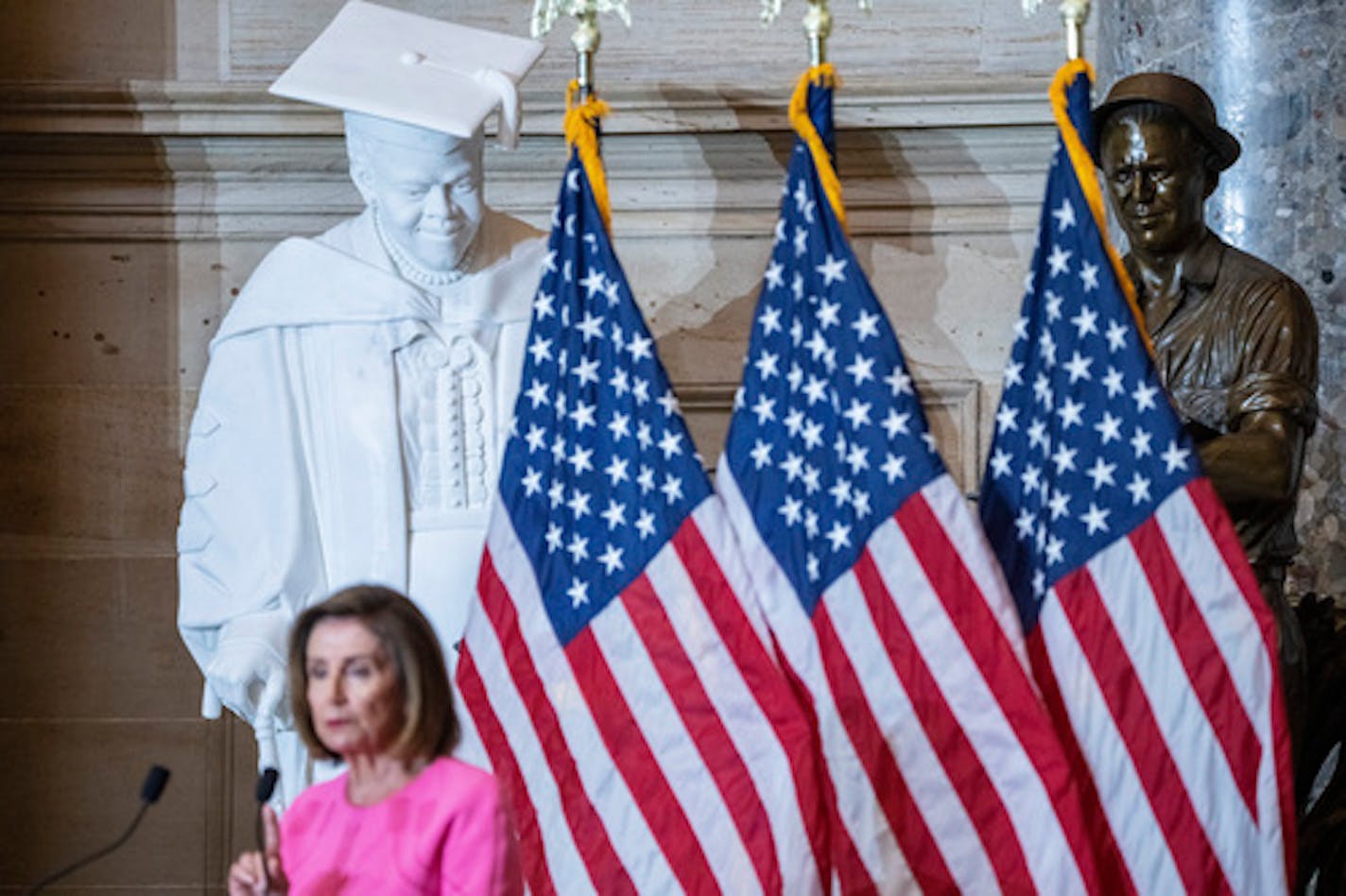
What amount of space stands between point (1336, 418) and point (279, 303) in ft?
7.88

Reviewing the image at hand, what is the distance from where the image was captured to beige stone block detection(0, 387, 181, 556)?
265 inches

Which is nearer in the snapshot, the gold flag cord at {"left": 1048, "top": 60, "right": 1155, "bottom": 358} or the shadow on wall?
the gold flag cord at {"left": 1048, "top": 60, "right": 1155, "bottom": 358}

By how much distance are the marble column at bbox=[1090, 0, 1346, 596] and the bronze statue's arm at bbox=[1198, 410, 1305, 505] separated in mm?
840

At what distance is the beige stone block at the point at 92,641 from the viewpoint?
22.0 feet

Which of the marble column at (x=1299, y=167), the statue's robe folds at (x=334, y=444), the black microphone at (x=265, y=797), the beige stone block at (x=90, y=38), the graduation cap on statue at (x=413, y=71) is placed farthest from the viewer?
the beige stone block at (x=90, y=38)

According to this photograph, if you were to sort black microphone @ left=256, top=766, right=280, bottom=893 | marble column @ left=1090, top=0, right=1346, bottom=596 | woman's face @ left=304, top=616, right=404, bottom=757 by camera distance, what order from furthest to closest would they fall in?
marble column @ left=1090, top=0, right=1346, bottom=596, woman's face @ left=304, top=616, right=404, bottom=757, black microphone @ left=256, top=766, right=280, bottom=893

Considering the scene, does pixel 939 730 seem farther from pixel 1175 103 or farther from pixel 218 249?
pixel 218 249

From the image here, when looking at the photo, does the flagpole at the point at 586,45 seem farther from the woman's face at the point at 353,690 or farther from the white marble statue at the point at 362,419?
the woman's face at the point at 353,690

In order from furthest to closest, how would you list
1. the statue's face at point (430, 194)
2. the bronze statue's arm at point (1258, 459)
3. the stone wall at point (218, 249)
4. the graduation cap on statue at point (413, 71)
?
the stone wall at point (218, 249) → the statue's face at point (430, 194) → the graduation cap on statue at point (413, 71) → the bronze statue's arm at point (1258, 459)

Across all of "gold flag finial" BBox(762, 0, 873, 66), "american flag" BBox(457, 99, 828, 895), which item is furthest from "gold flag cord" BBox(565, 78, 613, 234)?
"gold flag finial" BBox(762, 0, 873, 66)

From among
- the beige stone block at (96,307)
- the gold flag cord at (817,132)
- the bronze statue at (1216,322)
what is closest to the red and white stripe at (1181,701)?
the bronze statue at (1216,322)

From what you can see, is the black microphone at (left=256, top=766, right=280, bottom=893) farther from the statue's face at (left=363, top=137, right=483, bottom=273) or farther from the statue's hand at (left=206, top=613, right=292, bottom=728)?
the statue's face at (left=363, top=137, right=483, bottom=273)

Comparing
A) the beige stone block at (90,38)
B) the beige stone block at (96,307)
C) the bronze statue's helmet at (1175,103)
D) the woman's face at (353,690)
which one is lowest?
the woman's face at (353,690)

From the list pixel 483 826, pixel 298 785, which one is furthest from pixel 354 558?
pixel 483 826
